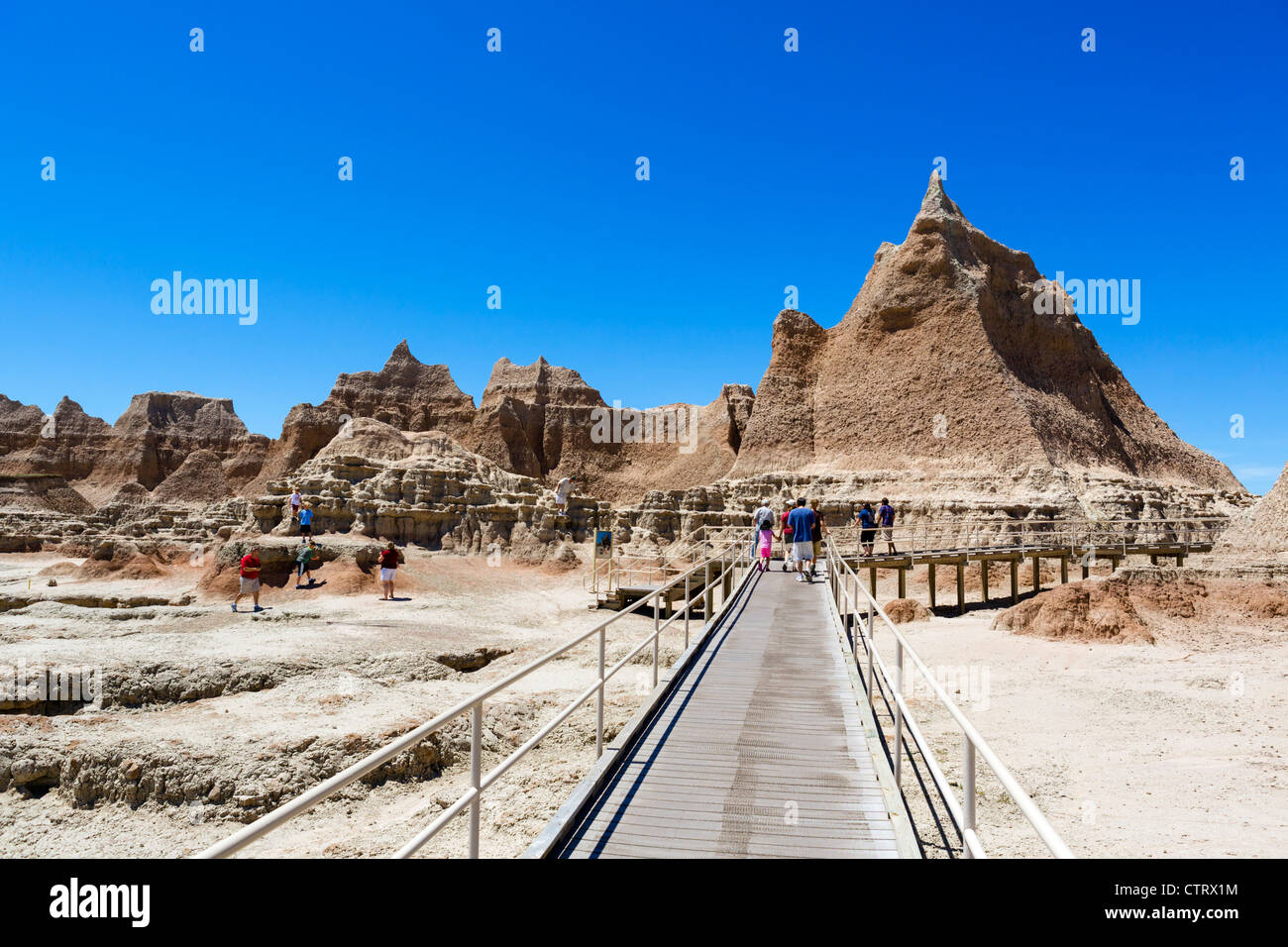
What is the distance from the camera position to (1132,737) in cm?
1016

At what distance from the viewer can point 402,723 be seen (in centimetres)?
1152

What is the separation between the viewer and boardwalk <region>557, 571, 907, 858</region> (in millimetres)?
4863

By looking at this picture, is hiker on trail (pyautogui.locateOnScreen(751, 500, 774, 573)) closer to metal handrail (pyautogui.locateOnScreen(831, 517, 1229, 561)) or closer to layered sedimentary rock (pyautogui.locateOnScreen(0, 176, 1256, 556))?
A: metal handrail (pyautogui.locateOnScreen(831, 517, 1229, 561))

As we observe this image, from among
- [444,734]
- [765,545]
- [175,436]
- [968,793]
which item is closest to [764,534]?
[765,545]

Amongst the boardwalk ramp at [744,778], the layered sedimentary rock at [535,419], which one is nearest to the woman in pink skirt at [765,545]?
the boardwalk ramp at [744,778]

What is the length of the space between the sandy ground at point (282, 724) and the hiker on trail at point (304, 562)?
3.12 metres

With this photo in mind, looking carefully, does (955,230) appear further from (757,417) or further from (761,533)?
(761,533)

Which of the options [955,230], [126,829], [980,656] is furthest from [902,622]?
[955,230]

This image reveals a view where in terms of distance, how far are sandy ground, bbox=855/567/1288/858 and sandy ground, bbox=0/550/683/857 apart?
546 cm

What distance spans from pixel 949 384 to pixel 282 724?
4268 cm

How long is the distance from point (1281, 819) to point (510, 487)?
34.8m

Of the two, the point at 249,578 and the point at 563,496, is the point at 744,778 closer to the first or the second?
the point at 249,578

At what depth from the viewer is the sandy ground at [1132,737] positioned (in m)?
7.27

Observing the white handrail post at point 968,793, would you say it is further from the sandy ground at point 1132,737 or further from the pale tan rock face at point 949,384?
the pale tan rock face at point 949,384
